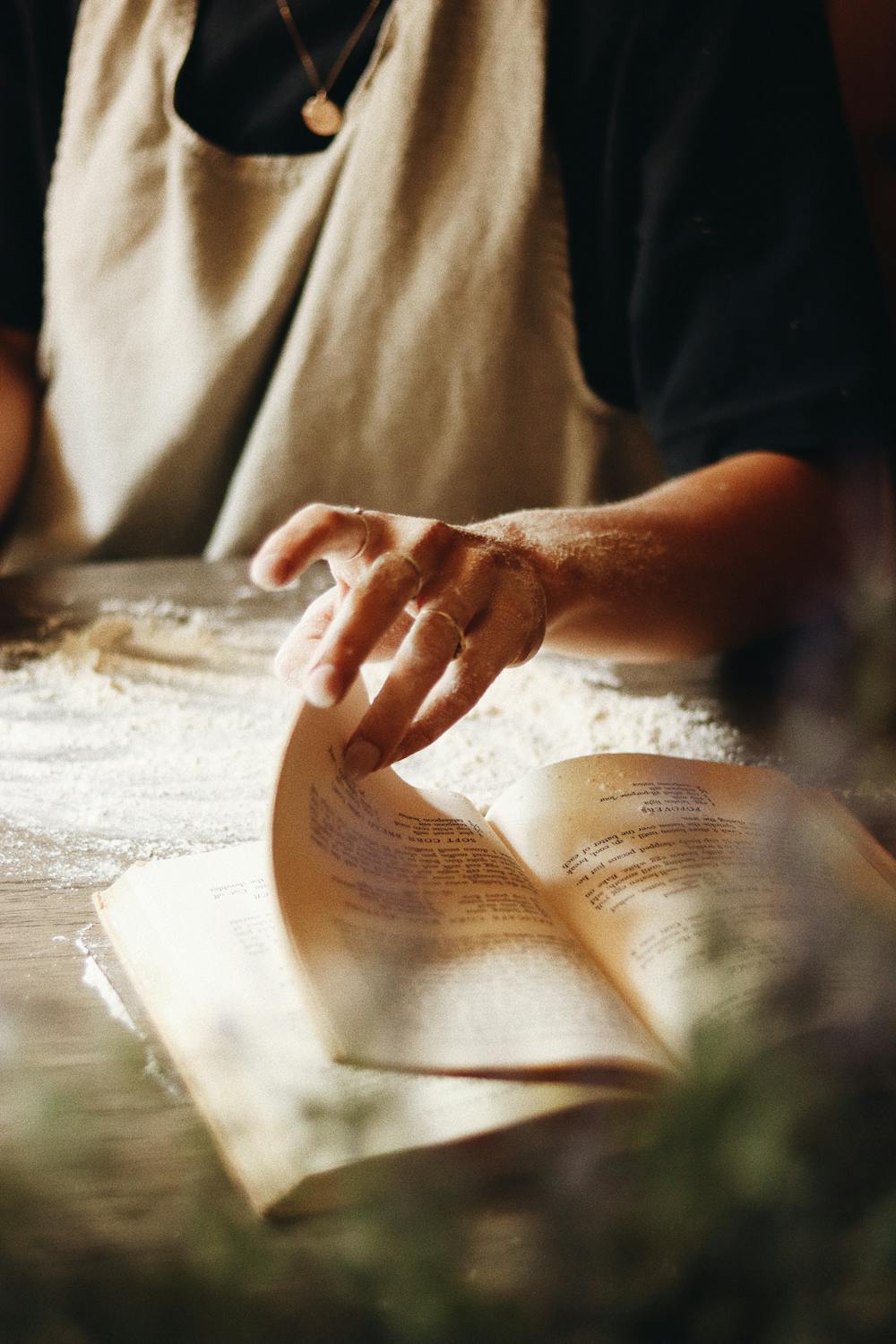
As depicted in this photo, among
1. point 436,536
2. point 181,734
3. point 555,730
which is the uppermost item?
point 436,536

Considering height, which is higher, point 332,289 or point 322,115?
point 322,115

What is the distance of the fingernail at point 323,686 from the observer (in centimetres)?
51

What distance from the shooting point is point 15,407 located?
1.24 metres

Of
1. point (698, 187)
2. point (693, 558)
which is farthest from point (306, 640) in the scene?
point (698, 187)

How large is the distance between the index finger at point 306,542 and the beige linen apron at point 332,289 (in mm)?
612

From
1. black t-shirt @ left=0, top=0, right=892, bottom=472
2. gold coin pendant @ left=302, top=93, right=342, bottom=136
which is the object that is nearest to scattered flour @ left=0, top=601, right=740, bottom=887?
black t-shirt @ left=0, top=0, right=892, bottom=472

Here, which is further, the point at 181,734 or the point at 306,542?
the point at 181,734

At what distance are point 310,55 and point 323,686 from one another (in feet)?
3.08

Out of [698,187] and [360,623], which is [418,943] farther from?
[698,187]

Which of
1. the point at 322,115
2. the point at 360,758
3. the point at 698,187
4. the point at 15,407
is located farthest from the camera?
the point at 15,407

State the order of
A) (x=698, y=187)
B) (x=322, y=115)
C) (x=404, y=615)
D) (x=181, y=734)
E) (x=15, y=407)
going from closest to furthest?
(x=404, y=615) < (x=181, y=734) < (x=698, y=187) < (x=322, y=115) < (x=15, y=407)

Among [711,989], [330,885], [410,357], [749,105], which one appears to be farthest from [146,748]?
[749,105]

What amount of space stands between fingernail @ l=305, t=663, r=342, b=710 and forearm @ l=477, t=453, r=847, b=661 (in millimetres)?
223

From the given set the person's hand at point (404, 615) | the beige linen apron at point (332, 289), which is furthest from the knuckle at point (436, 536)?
the beige linen apron at point (332, 289)
